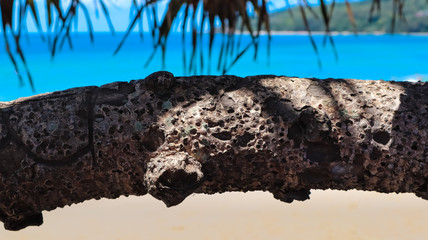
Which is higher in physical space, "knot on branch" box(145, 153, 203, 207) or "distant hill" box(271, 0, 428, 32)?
"knot on branch" box(145, 153, 203, 207)

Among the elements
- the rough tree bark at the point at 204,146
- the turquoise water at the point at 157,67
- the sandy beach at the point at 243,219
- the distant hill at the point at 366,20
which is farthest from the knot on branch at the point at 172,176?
the distant hill at the point at 366,20

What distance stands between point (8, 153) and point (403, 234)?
10.1ft

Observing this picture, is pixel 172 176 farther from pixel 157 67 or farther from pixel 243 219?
pixel 157 67

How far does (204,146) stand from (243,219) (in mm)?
2951

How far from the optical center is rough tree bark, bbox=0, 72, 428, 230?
1077mm

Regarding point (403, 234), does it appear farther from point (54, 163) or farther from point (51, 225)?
point (54, 163)

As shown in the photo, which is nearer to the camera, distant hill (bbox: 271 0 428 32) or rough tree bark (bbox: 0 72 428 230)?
rough tree bark (bbox: 0 72 428 230)

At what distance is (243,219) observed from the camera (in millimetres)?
3961

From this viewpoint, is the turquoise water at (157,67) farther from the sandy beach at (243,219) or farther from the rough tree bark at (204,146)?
the rough tree bark at (204,146)

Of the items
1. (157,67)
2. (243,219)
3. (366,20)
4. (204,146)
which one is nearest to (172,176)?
(204,146)

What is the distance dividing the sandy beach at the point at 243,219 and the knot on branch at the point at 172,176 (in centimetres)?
259

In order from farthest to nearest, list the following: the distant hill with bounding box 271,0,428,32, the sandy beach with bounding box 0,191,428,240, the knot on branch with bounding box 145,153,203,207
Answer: the distant hill with bounding box 271,0,428,32 < the sandy beach with bounding box 0,191,428,240 < the knot on branch with bounding box 145,153,203,207

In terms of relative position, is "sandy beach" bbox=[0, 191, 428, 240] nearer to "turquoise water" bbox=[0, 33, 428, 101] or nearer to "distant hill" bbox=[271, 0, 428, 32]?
"turquoise water" bbox=[0, 33, 428, 101]

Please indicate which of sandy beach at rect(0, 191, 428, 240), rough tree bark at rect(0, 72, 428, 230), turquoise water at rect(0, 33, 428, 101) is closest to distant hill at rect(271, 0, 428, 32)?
turquoise water at rect(0, 33, 428, 101)
